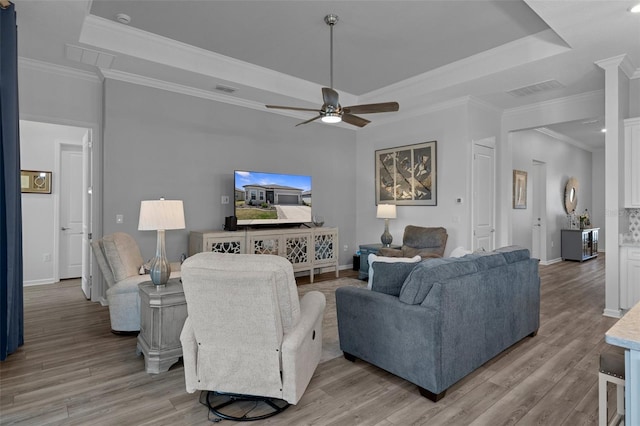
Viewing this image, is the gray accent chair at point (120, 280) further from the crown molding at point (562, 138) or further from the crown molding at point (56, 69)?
the crown molding at point (562, 138)

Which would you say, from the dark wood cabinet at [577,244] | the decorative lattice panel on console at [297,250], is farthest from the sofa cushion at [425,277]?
the dark wood cabinet at [577,244]

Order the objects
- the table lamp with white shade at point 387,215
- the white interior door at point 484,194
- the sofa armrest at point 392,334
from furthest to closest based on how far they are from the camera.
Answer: the table lamp with white shade at point 387,215, the white interior door at point 484,194, the sofa armrest at point 392,334

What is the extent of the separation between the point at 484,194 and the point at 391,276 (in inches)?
155

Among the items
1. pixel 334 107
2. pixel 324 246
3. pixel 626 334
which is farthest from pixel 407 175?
pixel 626 334

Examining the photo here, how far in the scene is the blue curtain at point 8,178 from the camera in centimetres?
282

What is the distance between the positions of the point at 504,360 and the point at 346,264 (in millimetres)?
4247

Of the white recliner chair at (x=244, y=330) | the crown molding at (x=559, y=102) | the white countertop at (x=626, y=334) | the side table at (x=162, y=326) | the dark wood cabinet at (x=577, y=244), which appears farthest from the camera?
the dark wood cabinet at (x=577, y=244)

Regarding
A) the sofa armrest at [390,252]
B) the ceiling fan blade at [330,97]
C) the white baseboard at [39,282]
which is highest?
the ceiling fan blade at [330,97]

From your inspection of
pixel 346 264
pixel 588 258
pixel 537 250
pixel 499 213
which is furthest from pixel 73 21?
pixel 588 258

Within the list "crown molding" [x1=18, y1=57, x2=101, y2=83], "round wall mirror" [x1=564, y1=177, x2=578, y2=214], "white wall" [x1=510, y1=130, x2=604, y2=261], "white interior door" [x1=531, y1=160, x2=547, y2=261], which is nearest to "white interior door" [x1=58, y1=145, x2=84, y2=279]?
"crown molding" [x1=18, y1=57, x2=101, y2=83]

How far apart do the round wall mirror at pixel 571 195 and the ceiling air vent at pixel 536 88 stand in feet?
15.2

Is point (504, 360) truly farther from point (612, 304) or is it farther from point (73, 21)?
point (73, 21)

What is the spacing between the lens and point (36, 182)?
5.73 metres

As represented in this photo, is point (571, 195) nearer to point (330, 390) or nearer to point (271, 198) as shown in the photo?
point (271, 198)
